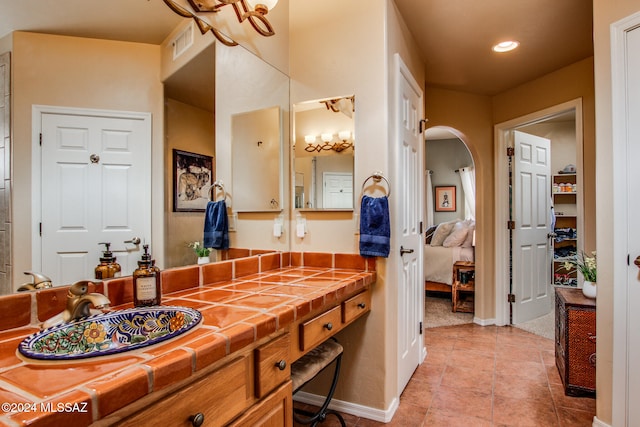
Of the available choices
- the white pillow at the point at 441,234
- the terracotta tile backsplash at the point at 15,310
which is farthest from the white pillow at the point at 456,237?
the terracotta tile backsplash at the point at 15,310

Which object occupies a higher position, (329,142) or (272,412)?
(329,142)

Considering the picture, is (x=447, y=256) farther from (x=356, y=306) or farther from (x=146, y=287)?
(x=146, y=287)

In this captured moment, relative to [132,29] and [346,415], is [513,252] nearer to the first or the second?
[346,415]

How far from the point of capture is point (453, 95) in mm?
3678

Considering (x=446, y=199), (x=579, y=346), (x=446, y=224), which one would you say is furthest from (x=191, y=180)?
(x=446, y=199)

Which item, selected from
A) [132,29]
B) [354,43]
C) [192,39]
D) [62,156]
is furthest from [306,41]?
[62,156]

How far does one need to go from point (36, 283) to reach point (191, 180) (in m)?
0.68

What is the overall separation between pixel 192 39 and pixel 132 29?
321 millimetres

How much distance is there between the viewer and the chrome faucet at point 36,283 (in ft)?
3.33

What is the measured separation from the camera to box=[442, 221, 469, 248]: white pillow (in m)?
4.56

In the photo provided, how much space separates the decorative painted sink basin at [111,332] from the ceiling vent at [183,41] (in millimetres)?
1033

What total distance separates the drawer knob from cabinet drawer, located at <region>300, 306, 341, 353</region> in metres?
0.54

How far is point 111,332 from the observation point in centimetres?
102

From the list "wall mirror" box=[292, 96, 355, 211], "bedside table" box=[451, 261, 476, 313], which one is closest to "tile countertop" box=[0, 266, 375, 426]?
"wall mirror" box=[292, 96, 355, 211]
